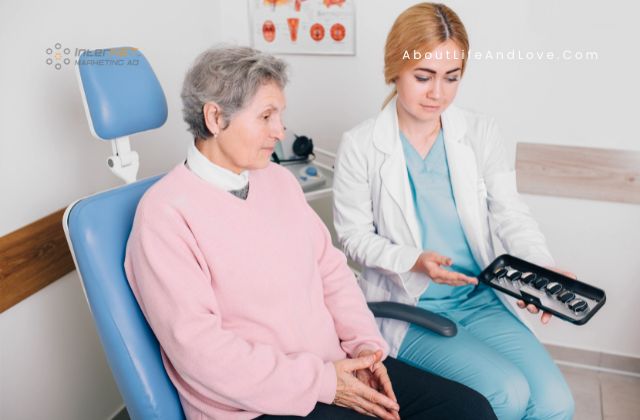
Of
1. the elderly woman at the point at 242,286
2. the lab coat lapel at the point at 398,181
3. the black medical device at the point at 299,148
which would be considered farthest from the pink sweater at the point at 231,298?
the black medical device at the point at 299,148

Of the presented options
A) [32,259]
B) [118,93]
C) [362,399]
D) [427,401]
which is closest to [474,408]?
[427,401]

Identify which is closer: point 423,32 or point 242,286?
point 242,286

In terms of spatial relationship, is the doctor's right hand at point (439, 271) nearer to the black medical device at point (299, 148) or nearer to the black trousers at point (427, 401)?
the black trousers at point (427, 401)

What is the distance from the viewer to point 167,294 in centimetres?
102

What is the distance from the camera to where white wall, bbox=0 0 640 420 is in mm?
1395

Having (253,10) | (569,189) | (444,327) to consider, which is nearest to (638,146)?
(569,189)

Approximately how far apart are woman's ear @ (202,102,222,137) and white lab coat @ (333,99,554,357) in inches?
20.9

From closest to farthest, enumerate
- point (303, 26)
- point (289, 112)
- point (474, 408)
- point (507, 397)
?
point (474, 408) < point (507, 397) < point (303, 26) < point (289, 112)

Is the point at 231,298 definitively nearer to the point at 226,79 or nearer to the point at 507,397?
the point at 226,79

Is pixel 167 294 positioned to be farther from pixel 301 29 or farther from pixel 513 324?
pixel 301 29

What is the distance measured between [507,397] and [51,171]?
1.29 m

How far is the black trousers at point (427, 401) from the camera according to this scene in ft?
3.65

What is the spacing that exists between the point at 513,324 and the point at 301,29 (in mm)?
1390

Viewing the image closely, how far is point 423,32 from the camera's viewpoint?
138 cm
